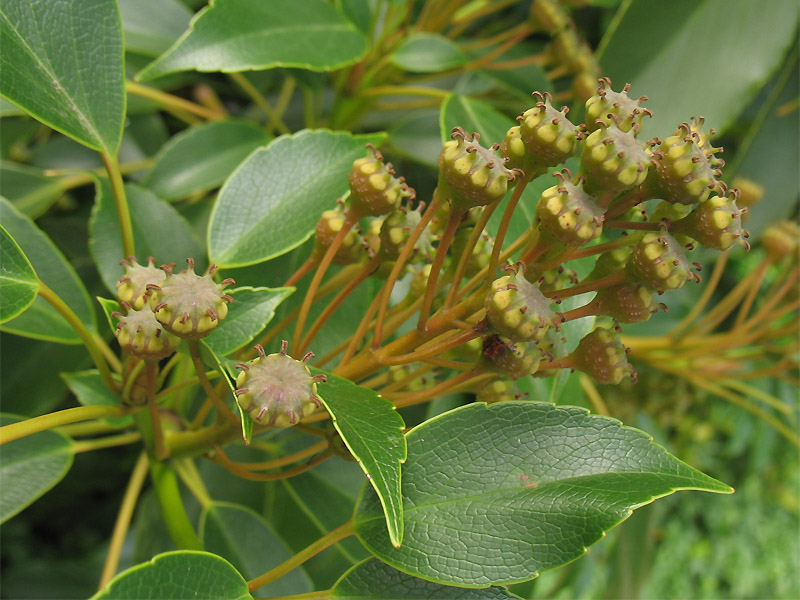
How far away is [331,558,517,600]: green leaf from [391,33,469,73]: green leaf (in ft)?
1.75

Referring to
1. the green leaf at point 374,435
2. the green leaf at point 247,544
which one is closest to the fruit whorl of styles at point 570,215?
the green leaf at point 374,435

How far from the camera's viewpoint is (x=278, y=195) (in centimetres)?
62

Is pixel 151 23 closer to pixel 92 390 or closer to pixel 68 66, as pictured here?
pixel 68 66

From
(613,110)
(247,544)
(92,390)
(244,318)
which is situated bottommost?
(247,544)

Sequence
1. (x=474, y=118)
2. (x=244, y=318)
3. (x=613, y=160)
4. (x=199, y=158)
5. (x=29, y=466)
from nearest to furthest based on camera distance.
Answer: (x=613, y=160), (x=244, y=318), (x=29, y=466), (x=474, y=118), (x=199, y=158)

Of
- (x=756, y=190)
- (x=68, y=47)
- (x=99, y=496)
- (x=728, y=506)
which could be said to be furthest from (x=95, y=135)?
(x=728, y=506)

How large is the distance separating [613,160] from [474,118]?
35 cm

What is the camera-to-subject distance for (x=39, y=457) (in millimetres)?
618

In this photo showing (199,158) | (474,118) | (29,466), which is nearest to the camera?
(29,466)

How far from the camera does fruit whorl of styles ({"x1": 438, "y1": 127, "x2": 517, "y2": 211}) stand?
1.34 ft

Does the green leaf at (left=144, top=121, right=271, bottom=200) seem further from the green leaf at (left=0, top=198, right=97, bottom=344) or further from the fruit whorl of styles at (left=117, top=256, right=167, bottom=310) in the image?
the fruit whorl of styles at (left=117, top=256, right=167, bottom=310)

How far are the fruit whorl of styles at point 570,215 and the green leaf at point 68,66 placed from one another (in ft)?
1.15

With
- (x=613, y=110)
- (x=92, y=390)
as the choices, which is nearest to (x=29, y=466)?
(x=92, y=390)

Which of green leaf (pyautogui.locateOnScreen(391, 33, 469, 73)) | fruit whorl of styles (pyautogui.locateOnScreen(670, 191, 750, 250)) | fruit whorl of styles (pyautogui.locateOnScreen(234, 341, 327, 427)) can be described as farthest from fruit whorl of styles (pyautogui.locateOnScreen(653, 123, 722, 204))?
green leaf (pyautogui.locateOnScreen(391, 33, 469, 73))
